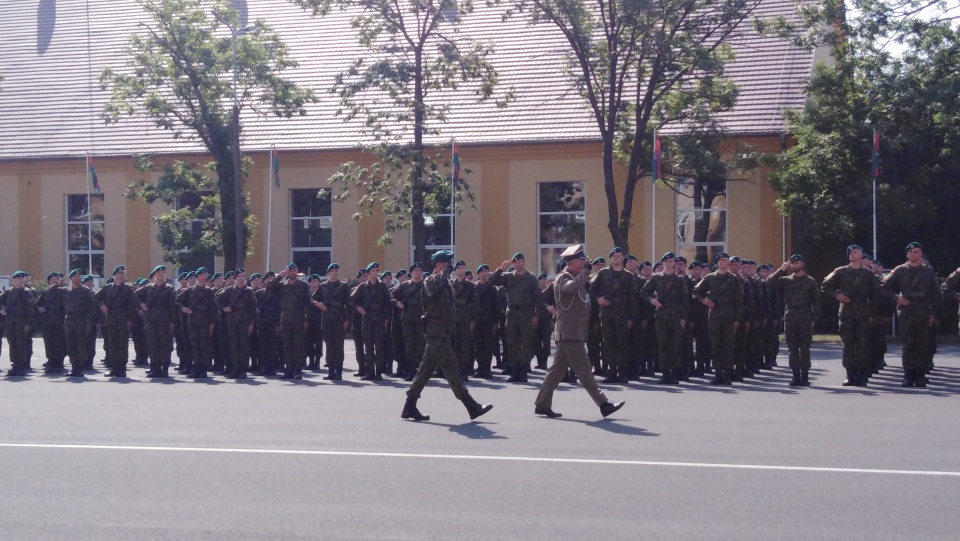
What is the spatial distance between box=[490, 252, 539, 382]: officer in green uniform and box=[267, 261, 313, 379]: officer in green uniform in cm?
357

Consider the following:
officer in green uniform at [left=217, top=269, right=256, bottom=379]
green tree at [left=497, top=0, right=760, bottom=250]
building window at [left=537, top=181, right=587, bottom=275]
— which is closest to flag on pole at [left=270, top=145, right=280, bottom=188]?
building window at [left=537, top=181, right=587, bottom=275]

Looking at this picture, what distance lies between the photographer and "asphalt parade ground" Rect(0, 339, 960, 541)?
24.2ft

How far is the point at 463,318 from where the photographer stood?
1795cm

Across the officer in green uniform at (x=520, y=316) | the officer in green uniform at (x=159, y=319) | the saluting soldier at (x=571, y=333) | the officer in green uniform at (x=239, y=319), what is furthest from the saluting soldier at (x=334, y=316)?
the saluting soldier at (x=571, y=333)

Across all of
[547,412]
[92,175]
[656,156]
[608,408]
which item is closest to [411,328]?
[547,412]

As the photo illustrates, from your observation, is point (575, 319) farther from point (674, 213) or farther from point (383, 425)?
point (674, 213)

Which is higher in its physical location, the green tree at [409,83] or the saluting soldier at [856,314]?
the green tree at [409,83]

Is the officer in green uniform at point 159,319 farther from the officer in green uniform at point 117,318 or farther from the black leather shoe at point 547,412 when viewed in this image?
the black leather shoe at point 547,412

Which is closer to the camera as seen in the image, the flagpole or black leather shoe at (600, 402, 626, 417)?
black leather shoe at (600, 402, 626, 417)

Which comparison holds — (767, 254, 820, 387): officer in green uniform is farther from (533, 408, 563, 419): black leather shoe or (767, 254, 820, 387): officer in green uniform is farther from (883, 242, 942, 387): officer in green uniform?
(533, 408, 563, 419): black leather shoe

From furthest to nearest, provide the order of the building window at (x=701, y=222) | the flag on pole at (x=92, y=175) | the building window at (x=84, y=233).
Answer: the building window at (x=84, y=233), the flag on pole at (x=92, y=175), the building window at (x=701, y=222)

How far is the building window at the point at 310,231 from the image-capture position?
3653 cm

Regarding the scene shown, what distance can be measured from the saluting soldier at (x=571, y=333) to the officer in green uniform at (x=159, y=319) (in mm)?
9087

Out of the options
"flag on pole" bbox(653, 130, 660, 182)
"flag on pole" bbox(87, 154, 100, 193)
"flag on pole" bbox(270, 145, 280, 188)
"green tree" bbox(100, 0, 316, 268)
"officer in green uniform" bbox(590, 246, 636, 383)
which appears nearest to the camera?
"officer in green uniform" bbox(590, 246, 636, 383)
